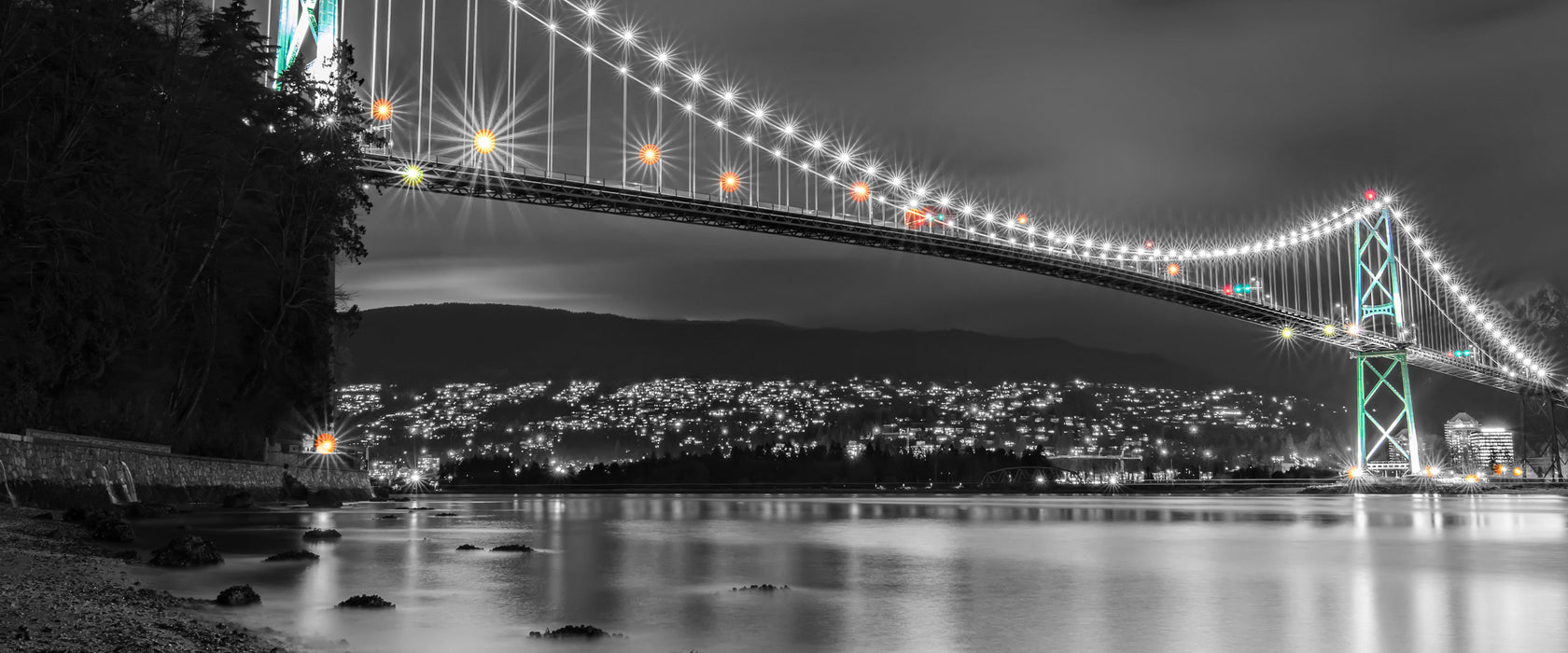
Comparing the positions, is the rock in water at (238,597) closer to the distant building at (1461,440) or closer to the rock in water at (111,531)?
the rock in water at (111,531)

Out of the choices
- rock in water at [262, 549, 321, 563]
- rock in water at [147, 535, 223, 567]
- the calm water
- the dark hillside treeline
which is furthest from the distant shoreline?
rock in water at [147, 535, 223, 567]

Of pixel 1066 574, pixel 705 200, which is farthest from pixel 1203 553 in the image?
pixel 705 200

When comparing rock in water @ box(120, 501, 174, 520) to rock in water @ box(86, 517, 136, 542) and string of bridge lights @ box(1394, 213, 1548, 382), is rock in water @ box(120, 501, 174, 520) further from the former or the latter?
string of bridge lights @ box(1394, 213, 1548, 382)

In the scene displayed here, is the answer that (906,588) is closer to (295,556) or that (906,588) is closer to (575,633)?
(575,633)

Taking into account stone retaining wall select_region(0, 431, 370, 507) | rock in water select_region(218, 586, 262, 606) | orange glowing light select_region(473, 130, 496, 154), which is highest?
orange glowing light select_region(473, 130, 496, 154)

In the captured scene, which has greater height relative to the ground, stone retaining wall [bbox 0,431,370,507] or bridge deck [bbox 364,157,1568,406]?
bridge deck [bbox 364,157,1568,406]

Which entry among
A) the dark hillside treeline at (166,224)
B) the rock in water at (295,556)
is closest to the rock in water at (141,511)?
the dark hillside treeline at (166,224)
